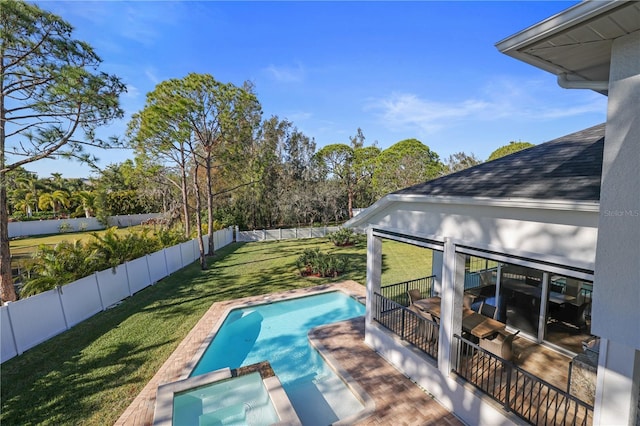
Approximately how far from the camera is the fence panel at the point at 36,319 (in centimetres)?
785

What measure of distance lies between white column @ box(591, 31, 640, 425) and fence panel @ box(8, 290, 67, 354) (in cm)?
1221

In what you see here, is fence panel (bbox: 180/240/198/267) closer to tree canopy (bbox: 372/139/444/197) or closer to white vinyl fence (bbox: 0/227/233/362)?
white vinyl fence (bbox: 0/227/233/362)

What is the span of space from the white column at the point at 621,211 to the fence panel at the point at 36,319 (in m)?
Result: 12.2

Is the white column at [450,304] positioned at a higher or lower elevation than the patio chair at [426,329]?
higher

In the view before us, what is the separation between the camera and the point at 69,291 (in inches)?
374

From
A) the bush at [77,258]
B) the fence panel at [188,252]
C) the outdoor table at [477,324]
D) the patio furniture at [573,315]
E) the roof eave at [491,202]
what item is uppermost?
the roof eave at [491,202]

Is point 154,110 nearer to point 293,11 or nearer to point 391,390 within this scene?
point 293,11

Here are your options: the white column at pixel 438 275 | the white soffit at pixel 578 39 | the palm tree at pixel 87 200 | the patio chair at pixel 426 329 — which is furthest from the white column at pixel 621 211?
the palm tree at pixel 87 200

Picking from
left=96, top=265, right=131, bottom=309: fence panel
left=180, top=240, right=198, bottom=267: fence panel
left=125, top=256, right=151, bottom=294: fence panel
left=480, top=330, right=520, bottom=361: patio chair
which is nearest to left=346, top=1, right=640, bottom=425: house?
left=480, top=330, right=520, bottom=361: patio chair

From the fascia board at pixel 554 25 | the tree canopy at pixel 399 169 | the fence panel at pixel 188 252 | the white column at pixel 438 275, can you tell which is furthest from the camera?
the tree canopy at pixel 399 169

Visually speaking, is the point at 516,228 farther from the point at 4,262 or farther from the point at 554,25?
the point at 4,262

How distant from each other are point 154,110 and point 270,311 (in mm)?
12500

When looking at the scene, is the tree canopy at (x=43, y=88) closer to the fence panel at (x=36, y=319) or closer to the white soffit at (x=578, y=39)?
the fence panel at (x=36, y=319)

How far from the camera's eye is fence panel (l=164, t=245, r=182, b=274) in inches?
625
